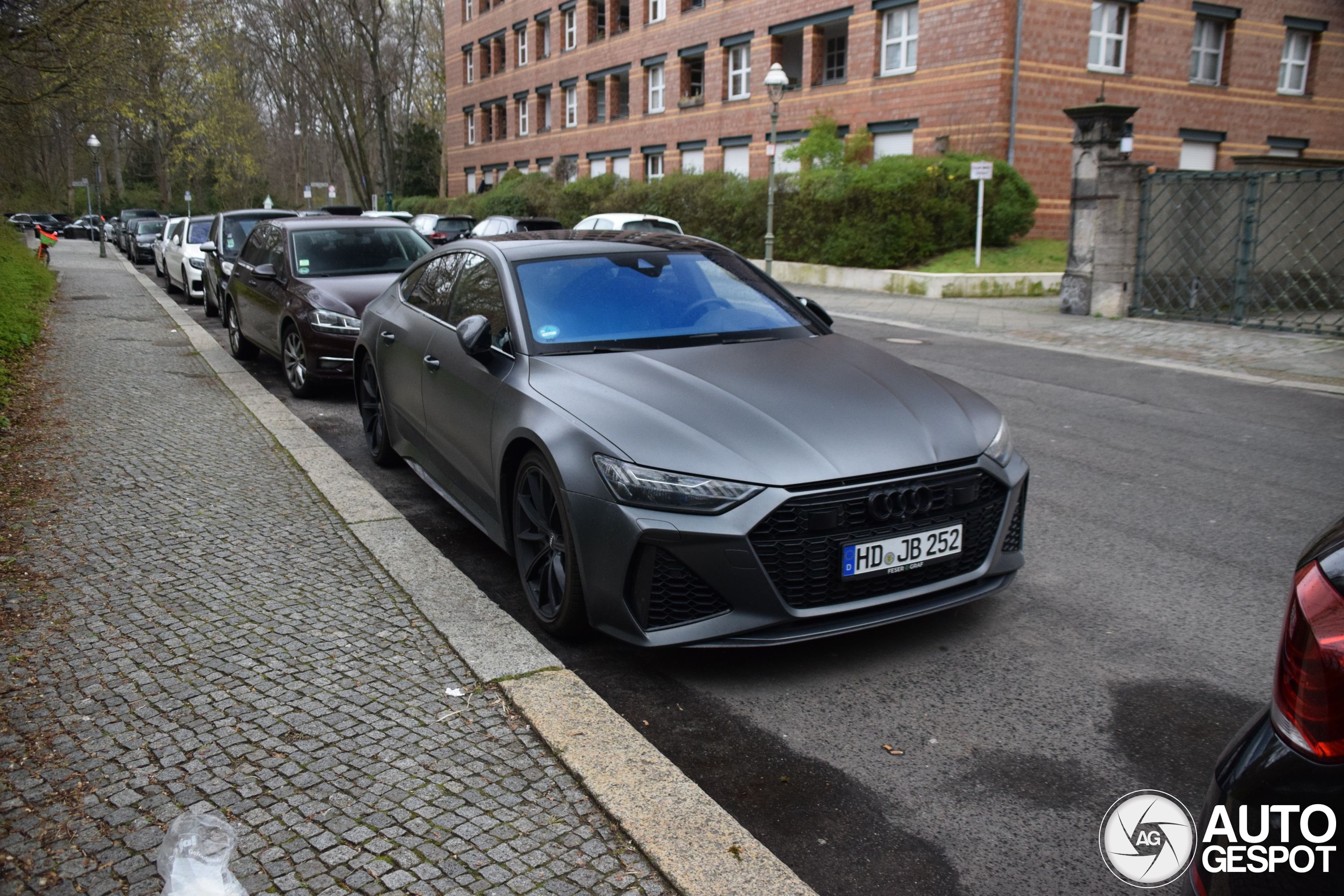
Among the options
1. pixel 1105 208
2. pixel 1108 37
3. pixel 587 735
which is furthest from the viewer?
pixel 1108 37

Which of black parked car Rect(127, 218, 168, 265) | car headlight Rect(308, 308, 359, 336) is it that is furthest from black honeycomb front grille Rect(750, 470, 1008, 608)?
black parked car Rect(127, 218, 168, 265)

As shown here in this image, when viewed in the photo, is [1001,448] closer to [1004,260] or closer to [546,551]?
[546,551]

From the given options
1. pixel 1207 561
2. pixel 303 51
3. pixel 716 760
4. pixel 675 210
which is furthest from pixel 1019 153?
pixel 303 51

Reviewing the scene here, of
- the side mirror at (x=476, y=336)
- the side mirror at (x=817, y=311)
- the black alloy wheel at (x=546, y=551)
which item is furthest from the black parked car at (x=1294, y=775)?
the side mirror at (x=817, y=311)

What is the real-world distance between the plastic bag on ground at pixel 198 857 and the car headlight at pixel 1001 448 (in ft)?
9.59

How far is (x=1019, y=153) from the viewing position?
87.7ft

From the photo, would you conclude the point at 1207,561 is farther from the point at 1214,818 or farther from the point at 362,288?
the point at 362,288

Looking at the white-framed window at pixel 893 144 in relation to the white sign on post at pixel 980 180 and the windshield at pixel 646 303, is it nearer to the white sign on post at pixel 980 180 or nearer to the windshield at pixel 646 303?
the white sign on post at pixel 980 180

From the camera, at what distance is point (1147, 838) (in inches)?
117

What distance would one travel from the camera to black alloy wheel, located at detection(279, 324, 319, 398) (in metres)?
9.88

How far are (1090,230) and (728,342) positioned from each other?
45.2 ft

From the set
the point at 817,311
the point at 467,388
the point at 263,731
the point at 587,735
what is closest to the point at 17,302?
the point at 467,388

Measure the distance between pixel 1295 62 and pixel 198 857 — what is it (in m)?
38.0

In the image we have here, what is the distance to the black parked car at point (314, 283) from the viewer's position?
9750 mm
